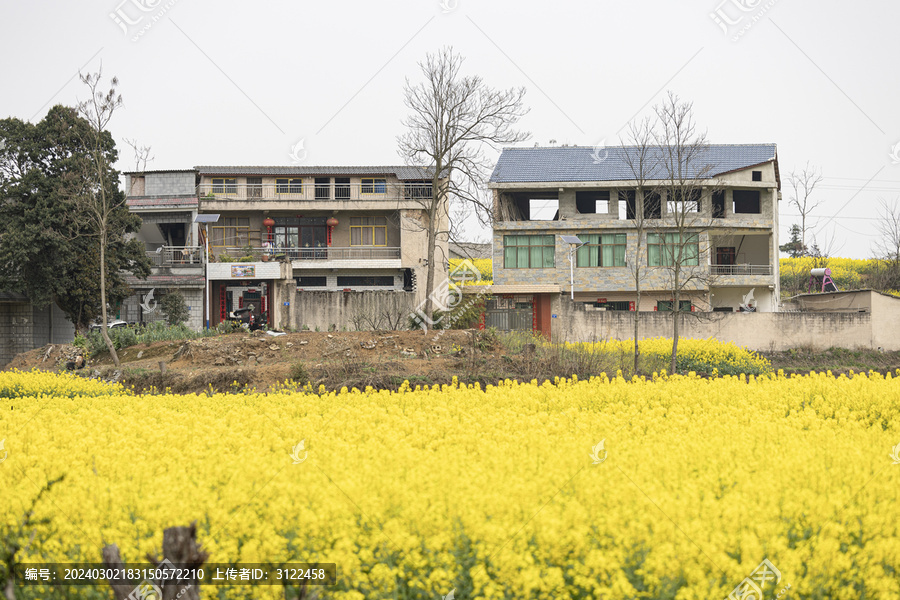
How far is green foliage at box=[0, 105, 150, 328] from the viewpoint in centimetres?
2456

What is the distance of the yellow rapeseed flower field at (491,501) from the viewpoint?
15.1 ft

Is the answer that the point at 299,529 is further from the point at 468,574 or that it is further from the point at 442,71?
the point at 442,71

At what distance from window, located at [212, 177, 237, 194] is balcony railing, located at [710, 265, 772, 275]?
24.4m

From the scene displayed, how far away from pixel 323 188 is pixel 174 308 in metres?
10.1

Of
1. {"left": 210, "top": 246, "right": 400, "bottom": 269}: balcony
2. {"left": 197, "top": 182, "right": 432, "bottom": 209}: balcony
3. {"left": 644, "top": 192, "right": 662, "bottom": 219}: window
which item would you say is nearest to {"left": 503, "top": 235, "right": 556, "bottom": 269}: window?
{"left": 644, "top": 192, "right": 662, "bottom": 219}: window

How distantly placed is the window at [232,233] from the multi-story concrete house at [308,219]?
0.17 feet

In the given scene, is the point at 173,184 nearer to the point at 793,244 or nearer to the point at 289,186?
the point at 289,186

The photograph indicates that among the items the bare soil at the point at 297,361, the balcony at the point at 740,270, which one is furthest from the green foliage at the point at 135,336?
the balcony at the point at 740,270

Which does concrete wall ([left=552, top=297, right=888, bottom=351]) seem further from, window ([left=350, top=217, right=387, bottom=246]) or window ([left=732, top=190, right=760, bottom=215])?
window ([left=350, top=217, right=387, bottom=246])

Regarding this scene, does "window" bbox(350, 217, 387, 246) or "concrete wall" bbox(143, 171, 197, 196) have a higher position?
"concrete wall" bbox(143, 171, 197, 196)

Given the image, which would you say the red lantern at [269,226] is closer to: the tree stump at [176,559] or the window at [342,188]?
the window at [342,188]

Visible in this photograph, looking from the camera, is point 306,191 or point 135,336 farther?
point 306,191

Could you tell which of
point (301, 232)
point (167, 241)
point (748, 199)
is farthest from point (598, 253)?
point (167, 241)

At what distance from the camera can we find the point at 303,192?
37438 millimetres
